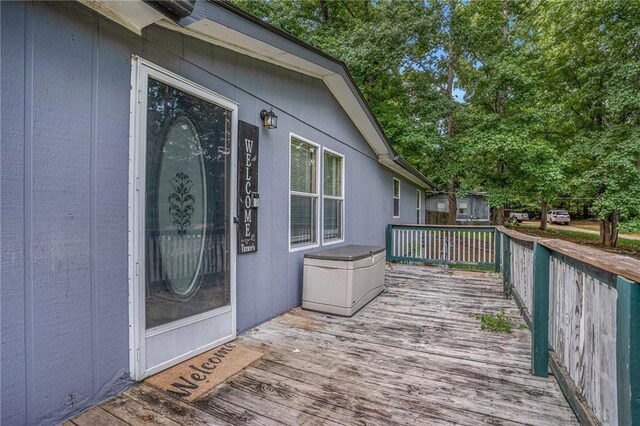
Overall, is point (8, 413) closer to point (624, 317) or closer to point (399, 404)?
point (399, 404)

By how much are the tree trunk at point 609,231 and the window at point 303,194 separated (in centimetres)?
1318

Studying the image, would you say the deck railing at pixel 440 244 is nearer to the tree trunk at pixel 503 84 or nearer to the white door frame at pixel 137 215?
the white door frame at pixel 137 215

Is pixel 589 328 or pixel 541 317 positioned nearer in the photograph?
pixel 589 328

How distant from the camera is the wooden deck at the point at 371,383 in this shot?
1.88m

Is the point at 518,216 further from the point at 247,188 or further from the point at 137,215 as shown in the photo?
the point at 137,215

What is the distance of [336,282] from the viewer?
3770 millimetres

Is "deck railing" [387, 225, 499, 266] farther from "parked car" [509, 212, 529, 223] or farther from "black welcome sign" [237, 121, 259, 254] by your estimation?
"parked car" [509, 212, 529, 223]

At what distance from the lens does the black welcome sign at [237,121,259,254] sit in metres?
3.14

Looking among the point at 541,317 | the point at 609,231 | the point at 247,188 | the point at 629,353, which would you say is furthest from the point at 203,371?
Answer: the point at 609,231

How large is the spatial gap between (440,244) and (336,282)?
14.0ft

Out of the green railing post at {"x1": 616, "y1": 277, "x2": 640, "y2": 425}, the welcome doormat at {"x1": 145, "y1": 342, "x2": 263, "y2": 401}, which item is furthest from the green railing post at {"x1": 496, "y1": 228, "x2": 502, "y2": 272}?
the green railing post at {"x1": 616, "y1": 277, "x2": 640, "y2": 425}

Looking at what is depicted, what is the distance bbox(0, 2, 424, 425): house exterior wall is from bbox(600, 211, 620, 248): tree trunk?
1561 centimetres

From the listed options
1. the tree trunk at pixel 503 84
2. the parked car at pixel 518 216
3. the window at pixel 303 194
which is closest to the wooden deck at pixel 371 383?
the window at pixel 303 194

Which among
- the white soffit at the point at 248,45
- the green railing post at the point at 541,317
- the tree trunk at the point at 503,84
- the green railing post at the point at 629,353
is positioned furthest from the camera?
the tree trunk at the point at 503,84
